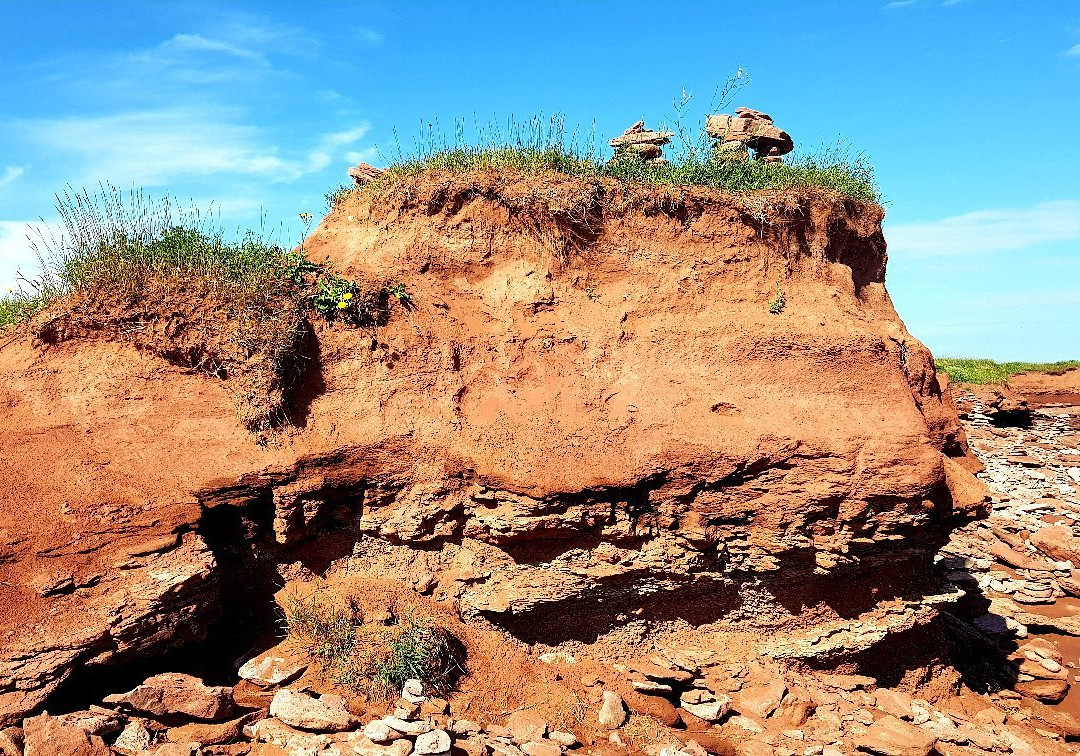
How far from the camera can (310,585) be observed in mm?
6121

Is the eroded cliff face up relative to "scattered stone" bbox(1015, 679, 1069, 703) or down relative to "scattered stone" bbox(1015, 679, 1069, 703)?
up

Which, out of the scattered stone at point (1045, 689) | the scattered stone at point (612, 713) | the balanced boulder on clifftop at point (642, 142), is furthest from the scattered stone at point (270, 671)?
the scattered stone at point (1045, 689)

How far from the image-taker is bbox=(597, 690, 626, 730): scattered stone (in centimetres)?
587

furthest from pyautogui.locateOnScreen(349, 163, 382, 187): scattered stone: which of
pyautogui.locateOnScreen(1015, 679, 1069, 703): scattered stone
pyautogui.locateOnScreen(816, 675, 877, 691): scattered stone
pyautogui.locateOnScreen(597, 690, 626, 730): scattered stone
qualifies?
pyautogui.locateOnScreen(1015, 679, 1069, 703): scattered stone

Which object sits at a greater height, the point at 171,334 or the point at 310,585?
the point at 171,334

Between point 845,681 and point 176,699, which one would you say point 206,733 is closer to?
point 176,699

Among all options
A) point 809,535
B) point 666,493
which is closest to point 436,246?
point 666,493

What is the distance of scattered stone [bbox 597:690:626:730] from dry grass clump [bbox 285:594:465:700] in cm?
113

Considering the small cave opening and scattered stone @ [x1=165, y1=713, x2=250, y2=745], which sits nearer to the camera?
scattered stone @ [x1=165, y1=713, x2=250, y2=745]

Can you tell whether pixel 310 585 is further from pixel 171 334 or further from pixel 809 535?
pixel 809 535

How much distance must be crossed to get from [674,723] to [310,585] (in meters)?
3.12

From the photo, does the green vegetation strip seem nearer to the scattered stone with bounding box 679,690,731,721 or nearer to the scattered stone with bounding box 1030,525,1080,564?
the scattered stone with bounding box 679,690,731,721

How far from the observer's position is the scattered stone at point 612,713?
5.87 m

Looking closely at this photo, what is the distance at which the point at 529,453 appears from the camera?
6344mm
